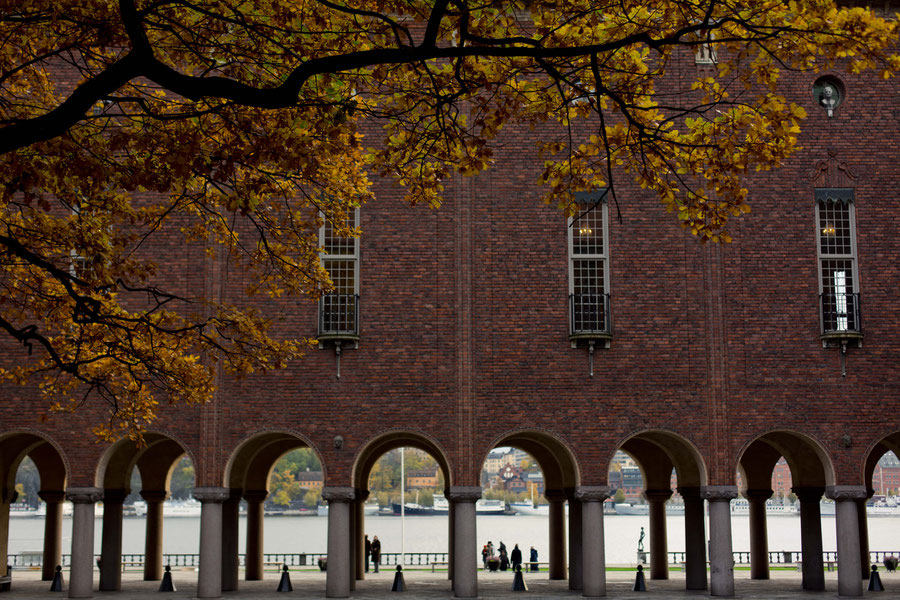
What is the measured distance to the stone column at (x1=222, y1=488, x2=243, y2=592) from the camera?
29.2 meters

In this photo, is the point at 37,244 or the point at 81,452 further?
the point at 81,452

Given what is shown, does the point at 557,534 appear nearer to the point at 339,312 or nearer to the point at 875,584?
the point at 875,584

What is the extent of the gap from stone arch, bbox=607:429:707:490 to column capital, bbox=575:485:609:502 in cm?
98

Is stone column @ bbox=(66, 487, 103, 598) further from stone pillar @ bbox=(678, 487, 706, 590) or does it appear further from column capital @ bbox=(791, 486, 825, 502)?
column capital @ bbox=(791, 486, 825, 502)

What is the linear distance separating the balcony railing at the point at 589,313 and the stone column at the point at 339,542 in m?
6.87

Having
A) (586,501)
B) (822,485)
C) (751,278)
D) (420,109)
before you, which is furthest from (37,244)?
(822,485)

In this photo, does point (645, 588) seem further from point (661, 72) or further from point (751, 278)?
point (661, 72)

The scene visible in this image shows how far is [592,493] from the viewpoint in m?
26.4

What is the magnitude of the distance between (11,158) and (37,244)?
265cm

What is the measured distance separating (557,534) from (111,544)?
42.7 ft

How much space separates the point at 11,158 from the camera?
507 inches

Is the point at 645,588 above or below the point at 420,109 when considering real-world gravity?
below

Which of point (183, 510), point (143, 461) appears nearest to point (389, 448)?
point (143, 461)

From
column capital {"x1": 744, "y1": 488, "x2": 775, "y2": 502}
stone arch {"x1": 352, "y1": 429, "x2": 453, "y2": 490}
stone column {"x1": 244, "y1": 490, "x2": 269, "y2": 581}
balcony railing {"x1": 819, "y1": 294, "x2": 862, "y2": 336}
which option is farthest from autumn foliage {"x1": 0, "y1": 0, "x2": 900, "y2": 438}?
column capital {"x1": 744, "y1": 488, "x2": 775, "y2": 502}
